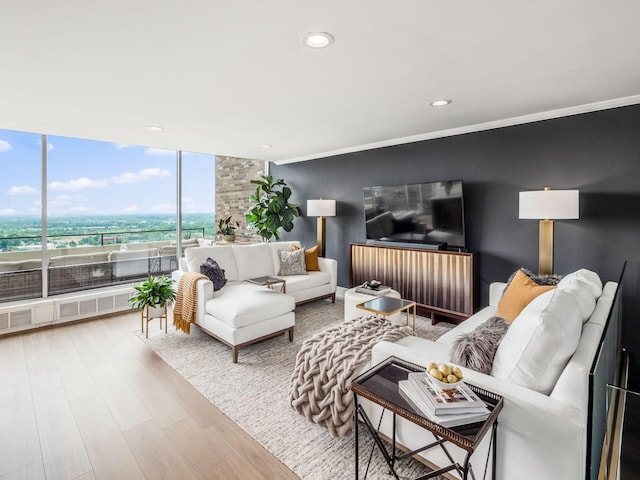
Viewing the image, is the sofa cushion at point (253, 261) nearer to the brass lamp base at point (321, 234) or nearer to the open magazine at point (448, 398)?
the brass lamp base at point (321, 234)

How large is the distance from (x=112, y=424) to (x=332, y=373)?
1522 millimetres

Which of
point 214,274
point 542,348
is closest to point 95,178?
point 214,274

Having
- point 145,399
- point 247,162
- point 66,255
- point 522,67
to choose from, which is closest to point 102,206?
point 66,255

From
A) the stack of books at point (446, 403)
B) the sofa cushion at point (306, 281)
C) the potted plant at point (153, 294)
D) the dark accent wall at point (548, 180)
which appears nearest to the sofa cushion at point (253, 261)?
the sofa cushion at point (306, 281)

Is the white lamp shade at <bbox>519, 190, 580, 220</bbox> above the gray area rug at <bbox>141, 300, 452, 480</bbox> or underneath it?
above

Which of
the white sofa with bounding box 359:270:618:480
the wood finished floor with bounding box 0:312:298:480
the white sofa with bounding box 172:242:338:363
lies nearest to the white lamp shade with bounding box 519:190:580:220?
the white sofa with bounding box 359:270:618:480

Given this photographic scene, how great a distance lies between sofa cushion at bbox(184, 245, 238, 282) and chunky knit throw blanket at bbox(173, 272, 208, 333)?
→ 0.99 feet

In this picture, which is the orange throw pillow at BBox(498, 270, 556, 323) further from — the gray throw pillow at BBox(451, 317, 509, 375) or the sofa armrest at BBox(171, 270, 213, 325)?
the sofa armrest at BBox(171, 270, 213, 325)

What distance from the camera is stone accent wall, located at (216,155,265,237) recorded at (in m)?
6.70

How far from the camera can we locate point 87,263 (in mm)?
4590

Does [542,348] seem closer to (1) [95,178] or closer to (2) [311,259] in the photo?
(2) [311,259]

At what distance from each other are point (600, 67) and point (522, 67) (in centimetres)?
55

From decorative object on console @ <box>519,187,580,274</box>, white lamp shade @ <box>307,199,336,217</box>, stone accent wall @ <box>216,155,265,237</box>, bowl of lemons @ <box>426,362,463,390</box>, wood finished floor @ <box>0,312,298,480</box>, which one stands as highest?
stone accent wall @ <box>216,155,265,237</box>

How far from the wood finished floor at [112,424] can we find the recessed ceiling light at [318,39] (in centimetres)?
242
